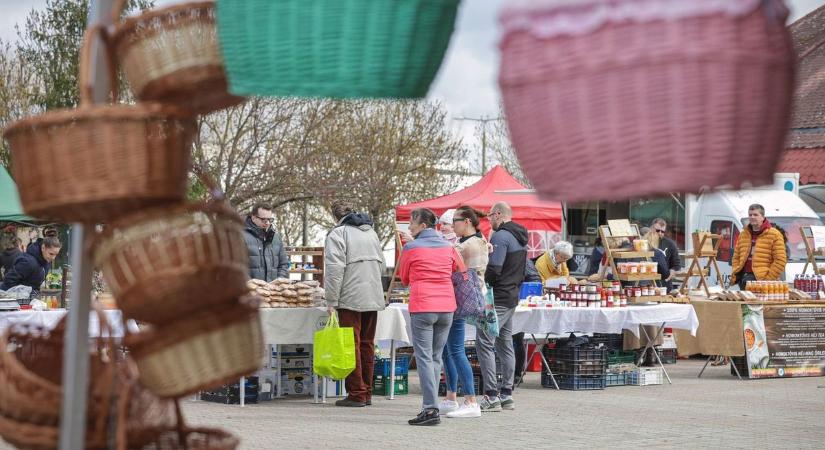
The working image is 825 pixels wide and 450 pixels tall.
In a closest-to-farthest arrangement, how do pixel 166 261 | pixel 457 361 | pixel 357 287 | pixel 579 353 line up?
pixel 166 261
pixel 457 361
pixel 357 287
pixel 579 353

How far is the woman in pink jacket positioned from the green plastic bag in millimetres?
808

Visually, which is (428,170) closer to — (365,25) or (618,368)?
(618,368)

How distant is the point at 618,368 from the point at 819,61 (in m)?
15.6

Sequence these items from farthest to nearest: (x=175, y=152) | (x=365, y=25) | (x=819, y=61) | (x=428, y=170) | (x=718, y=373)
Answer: (x=428, y=170) < (x=819, y=61) < (x=718, y=373) < (x=175, y=152) < (x=365, y=25)

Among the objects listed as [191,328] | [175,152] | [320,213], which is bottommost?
[191,328]

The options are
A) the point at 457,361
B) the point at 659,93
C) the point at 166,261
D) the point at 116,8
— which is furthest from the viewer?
the point at 457,361

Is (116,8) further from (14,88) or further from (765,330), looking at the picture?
(14,88)

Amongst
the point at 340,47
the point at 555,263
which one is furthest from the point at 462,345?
the point at 340,47

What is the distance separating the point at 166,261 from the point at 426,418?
8.53 meters

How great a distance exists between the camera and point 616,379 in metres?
15.1

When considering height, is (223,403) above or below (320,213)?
below

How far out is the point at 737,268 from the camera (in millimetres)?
17531

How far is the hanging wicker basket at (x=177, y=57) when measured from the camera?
283 cm

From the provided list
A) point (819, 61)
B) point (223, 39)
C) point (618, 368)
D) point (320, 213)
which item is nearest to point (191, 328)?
point (223, 39)
